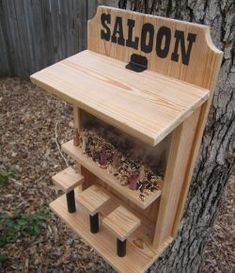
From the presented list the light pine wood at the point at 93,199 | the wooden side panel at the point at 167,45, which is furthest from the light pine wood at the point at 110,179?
the wooden side panel at the point at 167,45

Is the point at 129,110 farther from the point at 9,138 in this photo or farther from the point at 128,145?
the point at 9,138

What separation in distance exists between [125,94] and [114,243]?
532mm

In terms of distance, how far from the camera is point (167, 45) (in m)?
0.69

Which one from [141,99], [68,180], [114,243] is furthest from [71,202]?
[141,99]

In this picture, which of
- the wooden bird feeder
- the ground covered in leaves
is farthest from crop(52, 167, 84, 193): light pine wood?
the ground covered in leaves

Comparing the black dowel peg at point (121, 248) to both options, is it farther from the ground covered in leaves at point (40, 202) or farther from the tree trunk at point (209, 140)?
the ground covered in leaves at point (40, 202)

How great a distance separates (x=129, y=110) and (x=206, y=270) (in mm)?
1598

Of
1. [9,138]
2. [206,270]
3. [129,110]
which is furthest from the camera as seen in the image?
[9,138]

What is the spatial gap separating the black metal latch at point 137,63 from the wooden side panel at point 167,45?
0.01 metres

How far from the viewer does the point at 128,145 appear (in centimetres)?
91

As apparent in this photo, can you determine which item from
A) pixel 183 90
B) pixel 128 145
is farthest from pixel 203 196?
pixel 183 90

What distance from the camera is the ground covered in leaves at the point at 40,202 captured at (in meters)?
1.91

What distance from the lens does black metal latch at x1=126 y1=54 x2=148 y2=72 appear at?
75 cm

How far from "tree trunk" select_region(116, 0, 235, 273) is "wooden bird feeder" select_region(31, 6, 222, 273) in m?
0.09
